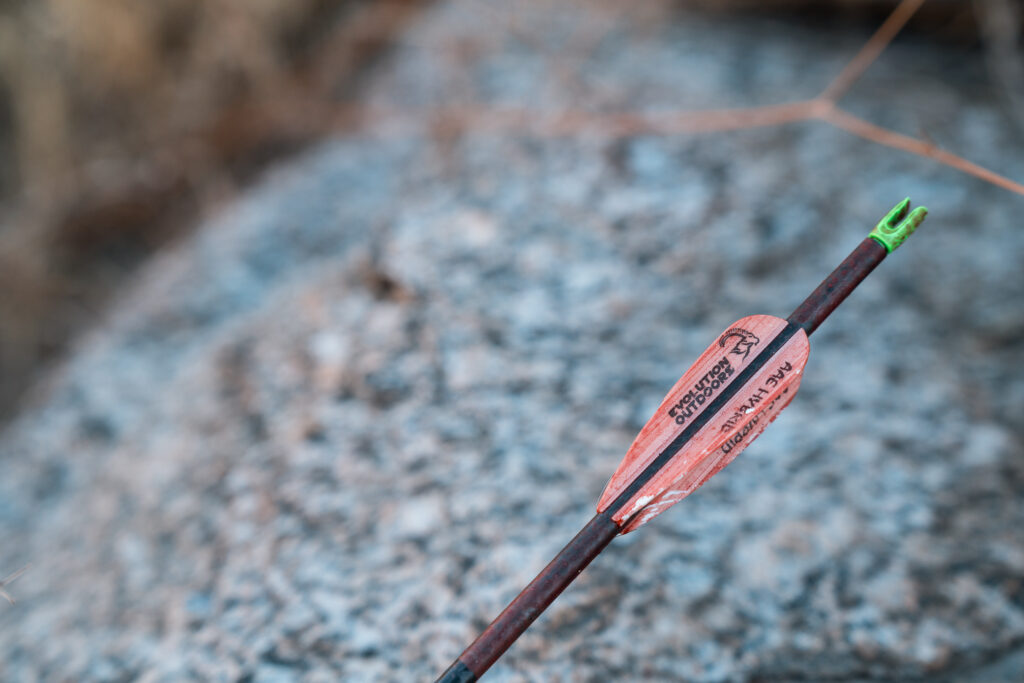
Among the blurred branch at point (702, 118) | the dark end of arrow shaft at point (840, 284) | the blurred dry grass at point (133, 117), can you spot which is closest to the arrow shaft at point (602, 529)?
the dark end of arrow shaft at point (840, 284)

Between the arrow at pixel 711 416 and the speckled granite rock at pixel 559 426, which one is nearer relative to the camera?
the arrow at pixel 711 416

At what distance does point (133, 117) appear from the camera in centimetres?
174

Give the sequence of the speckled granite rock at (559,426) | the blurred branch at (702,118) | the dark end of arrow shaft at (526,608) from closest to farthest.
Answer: the dark end of arrow shaft at (526,608)
the speckled granite rock at (559,426)
the blurred branch at (702,118)

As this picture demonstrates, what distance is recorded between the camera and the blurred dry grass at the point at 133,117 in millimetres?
1590

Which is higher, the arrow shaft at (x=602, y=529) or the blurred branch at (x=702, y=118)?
the blurred branch at (x=702, y=118)

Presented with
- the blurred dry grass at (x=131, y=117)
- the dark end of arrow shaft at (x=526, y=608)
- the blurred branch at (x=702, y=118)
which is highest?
the blurred dry grass at (x=131, y=117)

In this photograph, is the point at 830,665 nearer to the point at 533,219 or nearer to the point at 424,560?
the point at 424,560

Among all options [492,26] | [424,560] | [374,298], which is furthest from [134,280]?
[424,560]

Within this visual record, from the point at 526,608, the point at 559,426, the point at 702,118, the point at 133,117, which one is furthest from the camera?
the point at 133,117

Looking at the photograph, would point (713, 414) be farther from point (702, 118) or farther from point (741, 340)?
point (702, 118)

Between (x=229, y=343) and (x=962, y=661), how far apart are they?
3.17 feet

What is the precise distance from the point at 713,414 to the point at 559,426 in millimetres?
324

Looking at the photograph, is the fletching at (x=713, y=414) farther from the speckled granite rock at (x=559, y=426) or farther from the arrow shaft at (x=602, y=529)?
the speckled granite rock at (x=559, y=426)

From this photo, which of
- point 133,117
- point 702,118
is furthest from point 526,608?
point 133,117
